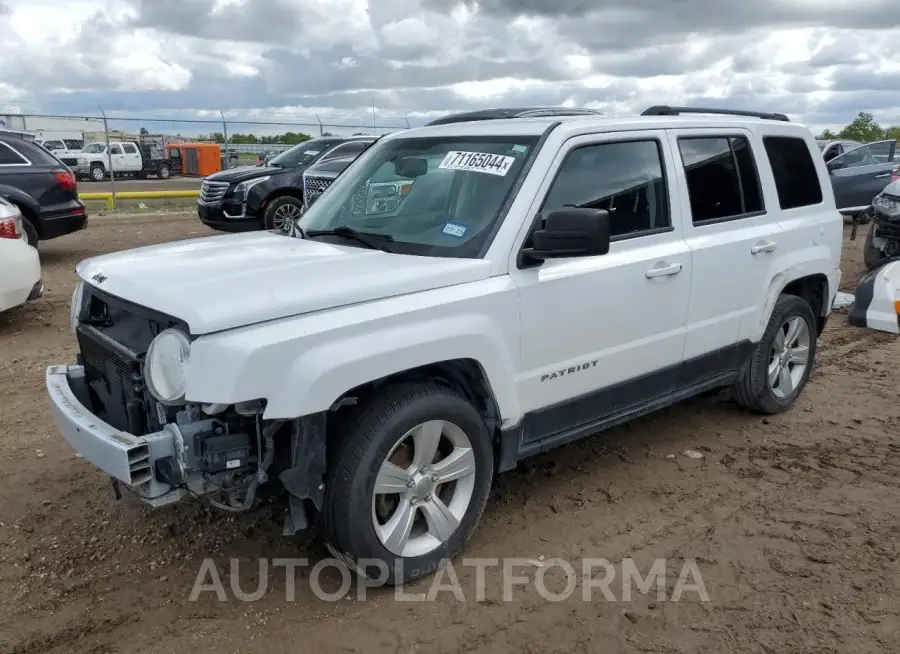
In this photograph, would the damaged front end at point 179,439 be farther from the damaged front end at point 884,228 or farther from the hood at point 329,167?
A: the hood at point 329,167

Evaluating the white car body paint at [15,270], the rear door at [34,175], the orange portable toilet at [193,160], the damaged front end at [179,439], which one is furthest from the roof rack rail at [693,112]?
the orange portable toilet at [193,160]

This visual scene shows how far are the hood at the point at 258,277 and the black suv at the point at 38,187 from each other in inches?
290

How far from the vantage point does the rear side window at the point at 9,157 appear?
10.3 m

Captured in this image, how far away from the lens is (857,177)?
570 inches

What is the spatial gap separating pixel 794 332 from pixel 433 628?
11.5 feet

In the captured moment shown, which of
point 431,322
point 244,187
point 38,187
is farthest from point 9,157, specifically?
point 431,322

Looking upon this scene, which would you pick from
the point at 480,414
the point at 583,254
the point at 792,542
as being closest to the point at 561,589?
the point at 480,414

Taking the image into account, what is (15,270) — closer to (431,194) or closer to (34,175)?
(34,175)

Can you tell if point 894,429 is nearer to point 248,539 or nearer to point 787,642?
point 787,642

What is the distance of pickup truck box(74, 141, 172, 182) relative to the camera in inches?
1278

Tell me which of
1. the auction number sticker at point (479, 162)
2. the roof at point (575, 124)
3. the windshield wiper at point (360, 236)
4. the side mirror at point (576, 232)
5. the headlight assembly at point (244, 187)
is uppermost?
the roof at point (575, 124)

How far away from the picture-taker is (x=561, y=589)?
135 inches

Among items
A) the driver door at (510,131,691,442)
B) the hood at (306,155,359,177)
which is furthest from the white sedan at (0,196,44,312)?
the driver door at (510,131,691,442)

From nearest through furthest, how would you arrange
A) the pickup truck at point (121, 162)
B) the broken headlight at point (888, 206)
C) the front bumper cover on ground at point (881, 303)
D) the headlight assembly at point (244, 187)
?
the front bumper cover on ground at point (881, 303)
the broken headlight at point (888, 206)
the headlight assembly at point (244, 187)
the pickup truck at point (121, 162)
